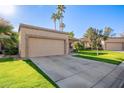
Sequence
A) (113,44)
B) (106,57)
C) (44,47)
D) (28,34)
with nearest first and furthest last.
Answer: (28,34) < (44,47) < (106,57) < (113,44)

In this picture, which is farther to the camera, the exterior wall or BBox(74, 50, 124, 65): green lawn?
the exterior wall

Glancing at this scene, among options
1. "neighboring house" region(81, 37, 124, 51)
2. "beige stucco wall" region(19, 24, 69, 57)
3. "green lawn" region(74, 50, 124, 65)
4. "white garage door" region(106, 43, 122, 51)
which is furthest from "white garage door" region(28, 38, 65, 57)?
"white garage door" region(106, 43, 122, 51)

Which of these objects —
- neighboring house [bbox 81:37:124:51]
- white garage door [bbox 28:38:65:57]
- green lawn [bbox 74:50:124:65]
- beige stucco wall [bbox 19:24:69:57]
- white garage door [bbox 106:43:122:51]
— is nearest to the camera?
beige stucco wall [bbox 19:24:69:57]

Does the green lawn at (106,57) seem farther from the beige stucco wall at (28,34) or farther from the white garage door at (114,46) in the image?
the white garage door at (114,46)

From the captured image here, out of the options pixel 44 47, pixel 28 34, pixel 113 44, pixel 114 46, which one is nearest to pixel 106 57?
pixel 44 47

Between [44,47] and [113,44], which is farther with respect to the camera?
[113,44]

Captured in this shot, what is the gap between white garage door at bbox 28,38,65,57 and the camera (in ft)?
42.4

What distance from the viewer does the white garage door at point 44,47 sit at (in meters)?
A: 12.9

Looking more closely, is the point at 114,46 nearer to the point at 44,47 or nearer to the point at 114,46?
the point at 114,46

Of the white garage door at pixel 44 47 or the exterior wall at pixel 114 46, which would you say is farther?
the exterior wall at pixel 114 46

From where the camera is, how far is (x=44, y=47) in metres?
14.2

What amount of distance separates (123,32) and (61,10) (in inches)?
1251

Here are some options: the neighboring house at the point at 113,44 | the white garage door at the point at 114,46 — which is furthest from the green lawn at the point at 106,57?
the white garage door at the point at 114,46

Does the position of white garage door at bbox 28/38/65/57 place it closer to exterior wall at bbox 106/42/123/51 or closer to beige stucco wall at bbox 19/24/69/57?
beige stucco wall at bbox 19/24/69/57
